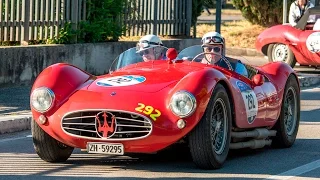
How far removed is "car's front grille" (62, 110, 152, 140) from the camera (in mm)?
9086

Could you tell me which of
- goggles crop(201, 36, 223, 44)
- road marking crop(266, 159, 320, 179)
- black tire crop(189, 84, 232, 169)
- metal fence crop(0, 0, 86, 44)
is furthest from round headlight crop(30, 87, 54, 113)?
metal fence crop(0, 0, 86, 44)

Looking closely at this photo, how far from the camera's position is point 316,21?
21.3 meters

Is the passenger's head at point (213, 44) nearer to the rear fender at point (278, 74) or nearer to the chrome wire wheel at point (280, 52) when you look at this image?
the rear fender at point (278, 74)

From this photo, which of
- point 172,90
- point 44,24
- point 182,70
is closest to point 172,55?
point 182,70

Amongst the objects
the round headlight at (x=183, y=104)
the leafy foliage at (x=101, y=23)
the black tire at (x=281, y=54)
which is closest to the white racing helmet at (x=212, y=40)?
the round headlight at (x=183, y=104)

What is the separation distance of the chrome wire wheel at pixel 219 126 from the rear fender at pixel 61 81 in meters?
1.34

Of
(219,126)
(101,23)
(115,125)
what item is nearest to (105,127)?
(115,125)

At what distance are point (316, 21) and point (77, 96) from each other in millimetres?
12617

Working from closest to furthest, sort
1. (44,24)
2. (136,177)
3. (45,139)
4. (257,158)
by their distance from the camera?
1. (136,177)
2. (45,139)
3. (257,158)
4. (44,24)

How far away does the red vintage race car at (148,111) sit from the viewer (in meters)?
9.08

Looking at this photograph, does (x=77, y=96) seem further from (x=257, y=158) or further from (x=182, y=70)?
(x=257, y=158)

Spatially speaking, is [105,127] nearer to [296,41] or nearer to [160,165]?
[160,165]

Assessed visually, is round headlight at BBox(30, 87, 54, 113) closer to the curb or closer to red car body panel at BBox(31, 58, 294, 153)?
red car body panel at BBox(31, 58, 294, 153)

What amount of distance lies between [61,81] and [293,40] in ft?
40.9
